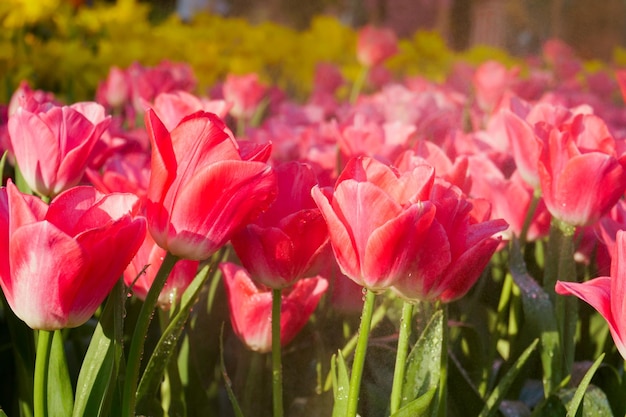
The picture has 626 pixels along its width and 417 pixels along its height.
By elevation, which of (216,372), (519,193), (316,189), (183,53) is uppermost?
(316,189)

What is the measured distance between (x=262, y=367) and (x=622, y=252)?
37cm

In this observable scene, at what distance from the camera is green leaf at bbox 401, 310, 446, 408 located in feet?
2.02

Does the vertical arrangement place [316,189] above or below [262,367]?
above

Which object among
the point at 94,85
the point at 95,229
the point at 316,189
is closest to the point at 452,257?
the point at 316,189

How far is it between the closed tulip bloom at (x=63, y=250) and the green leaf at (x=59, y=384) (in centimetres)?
9

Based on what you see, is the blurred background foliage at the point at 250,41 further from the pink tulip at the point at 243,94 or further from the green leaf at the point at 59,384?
the green leaf at the point at 59,384

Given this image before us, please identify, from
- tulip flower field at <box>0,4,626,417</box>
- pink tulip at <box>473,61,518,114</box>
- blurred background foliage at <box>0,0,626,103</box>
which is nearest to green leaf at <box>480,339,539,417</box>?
tulip flower field at <box>0,4,626,417</box>

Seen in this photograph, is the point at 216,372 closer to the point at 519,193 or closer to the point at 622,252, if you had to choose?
the point at 519,193

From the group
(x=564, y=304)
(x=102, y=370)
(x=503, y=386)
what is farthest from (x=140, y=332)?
(x=564, y=304)

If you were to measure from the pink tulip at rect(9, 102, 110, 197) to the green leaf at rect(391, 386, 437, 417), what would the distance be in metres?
0.34

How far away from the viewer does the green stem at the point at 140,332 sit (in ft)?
1.73

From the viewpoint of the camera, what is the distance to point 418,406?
1.72ft

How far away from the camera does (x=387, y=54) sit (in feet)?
7.86

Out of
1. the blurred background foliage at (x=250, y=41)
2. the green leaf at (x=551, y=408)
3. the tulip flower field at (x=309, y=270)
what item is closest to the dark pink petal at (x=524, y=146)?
the tulip flower field at (x=309, y=270)
